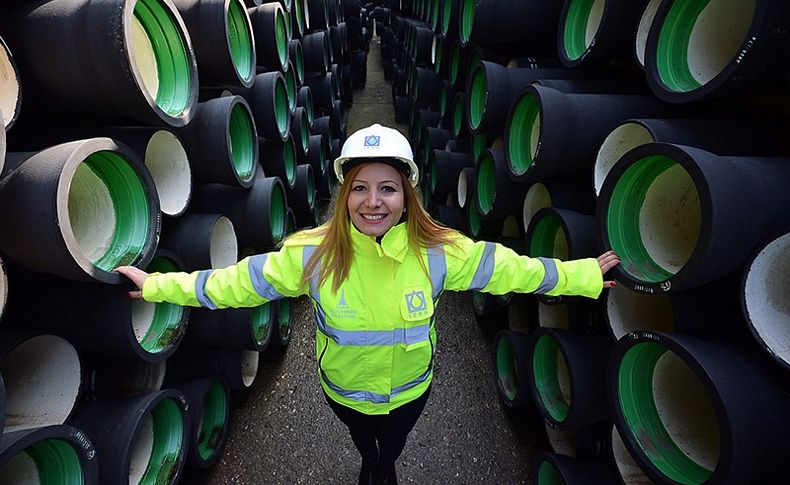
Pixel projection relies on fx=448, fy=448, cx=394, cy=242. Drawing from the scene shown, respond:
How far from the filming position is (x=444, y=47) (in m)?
3.81

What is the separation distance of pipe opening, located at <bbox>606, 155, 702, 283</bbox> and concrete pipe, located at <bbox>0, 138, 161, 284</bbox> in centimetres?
135

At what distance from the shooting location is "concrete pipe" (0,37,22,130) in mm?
1114

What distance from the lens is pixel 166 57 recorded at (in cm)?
150

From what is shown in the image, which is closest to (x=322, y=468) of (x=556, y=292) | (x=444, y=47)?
(x=556, y=292)

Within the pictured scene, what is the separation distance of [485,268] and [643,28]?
94 centimetres

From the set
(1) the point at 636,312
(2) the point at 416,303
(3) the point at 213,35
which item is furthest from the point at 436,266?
(3) the point at 213,35

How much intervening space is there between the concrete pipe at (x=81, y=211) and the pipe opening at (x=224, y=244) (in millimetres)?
639

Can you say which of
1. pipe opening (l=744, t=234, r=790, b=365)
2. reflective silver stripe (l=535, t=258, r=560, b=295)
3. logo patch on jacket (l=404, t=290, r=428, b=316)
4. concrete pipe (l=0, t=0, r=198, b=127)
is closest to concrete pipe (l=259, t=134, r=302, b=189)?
concrete pipe (l=0, t=0, r=198, b=127)

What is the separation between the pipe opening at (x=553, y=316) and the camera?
1806mm

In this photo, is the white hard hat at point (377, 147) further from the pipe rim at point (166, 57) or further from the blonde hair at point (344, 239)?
the pipe rim at point (166, 57)

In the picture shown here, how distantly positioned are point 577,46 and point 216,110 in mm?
1463

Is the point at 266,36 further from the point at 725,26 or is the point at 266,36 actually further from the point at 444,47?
the point at 725,26

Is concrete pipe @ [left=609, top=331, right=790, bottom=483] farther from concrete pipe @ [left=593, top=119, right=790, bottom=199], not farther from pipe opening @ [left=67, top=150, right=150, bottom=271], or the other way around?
pipe opening @ [left=67, top=150, right=150, bottom=271]

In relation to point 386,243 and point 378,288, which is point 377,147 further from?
point 378,288
